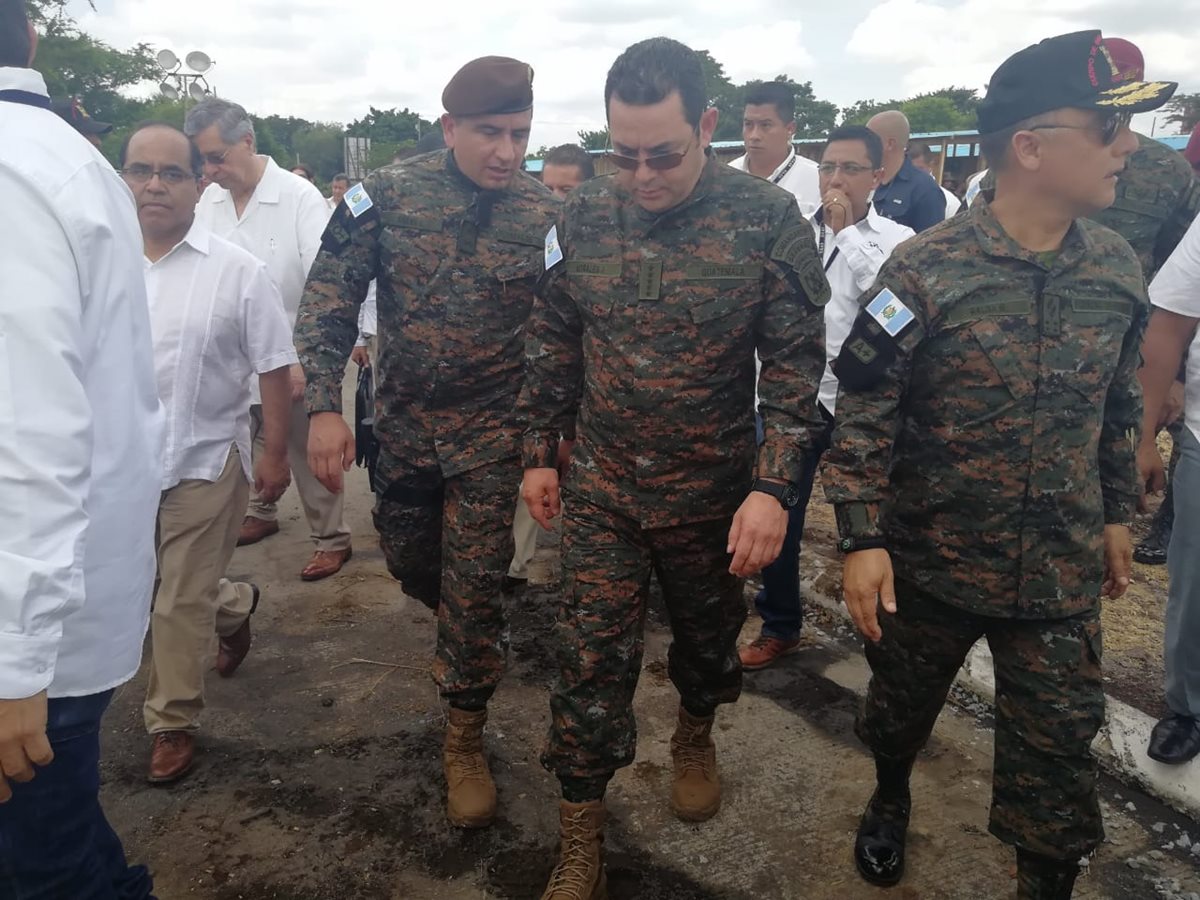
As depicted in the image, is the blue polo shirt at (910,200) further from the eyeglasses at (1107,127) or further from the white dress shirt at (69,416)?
the white dress shirt at (69,416)

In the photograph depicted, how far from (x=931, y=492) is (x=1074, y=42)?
3.59ft

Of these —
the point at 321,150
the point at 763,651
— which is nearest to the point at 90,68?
the point at 321,150

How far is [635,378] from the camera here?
2385mm

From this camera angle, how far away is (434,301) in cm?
288

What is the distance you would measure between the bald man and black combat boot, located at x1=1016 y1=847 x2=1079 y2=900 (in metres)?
4.03

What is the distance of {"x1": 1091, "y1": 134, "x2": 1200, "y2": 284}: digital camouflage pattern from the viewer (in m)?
3.58

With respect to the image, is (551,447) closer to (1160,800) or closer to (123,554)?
(123,554)

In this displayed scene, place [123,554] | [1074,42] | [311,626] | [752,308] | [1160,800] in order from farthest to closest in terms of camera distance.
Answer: [311,626], [1160,800], [752,308], [1074,42], [123,554]

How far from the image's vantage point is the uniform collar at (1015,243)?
2.09 meters

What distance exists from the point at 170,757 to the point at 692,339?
219cm

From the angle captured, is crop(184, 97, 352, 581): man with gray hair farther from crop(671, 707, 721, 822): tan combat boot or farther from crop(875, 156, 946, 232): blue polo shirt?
crop(875, 156, 946, 232): blue polo shirt

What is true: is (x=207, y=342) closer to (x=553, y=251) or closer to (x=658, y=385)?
(x=553, y=251)

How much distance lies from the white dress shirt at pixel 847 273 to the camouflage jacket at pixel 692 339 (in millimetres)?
1054

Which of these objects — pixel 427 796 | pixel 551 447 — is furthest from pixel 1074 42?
pixel 427 796
